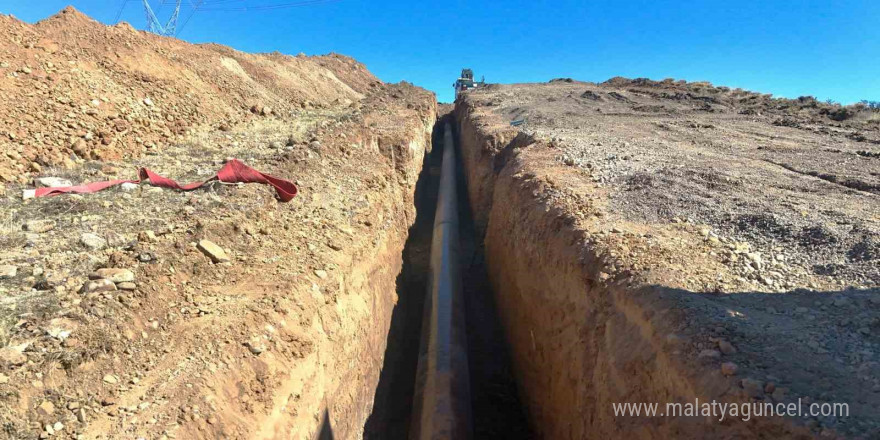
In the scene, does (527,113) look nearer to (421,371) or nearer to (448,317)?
(448,317)

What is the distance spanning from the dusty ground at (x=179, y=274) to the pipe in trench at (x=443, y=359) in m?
0.77

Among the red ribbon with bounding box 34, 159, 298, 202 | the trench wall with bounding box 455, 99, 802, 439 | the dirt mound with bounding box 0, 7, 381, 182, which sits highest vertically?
the dirt mound with bounding box 0, 7, 381, 182

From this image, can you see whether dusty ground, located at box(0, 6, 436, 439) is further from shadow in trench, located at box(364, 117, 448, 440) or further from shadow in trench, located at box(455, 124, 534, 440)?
shadow in trench, located at box(455, 124, 534, 440)

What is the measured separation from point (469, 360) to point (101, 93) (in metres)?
8.81

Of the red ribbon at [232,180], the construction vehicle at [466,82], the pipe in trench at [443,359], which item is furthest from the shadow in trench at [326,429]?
the construction vehicle at [466,82]

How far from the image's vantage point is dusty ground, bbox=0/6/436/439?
3.36 m

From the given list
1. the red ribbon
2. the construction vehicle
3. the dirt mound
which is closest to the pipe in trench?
the red ribbon

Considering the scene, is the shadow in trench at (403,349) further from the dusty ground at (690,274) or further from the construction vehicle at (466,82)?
the construction vehicle at (466,82)

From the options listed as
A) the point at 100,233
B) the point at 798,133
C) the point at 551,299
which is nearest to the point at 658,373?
the point at 551,299

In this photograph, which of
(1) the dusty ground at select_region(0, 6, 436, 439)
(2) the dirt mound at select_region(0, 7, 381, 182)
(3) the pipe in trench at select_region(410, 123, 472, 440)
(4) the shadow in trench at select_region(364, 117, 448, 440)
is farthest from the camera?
(2) the dirt mound at select_region(0, 7, 381, 182)

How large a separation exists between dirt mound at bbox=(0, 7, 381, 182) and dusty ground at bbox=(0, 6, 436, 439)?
0.04m

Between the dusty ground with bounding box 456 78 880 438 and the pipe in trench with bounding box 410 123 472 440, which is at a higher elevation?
the dusty ground with bounding box 456 78 880 438

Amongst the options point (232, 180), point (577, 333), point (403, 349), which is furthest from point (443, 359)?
point (232, 180)

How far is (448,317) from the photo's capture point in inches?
284
